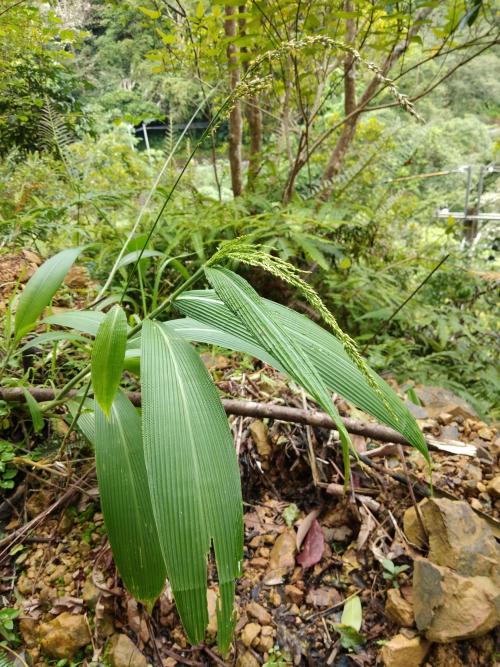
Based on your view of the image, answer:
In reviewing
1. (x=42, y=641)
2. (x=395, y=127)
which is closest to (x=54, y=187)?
(x=395, y=127)

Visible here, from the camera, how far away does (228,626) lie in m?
0.55

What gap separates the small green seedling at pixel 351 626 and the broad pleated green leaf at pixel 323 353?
0.41 metres

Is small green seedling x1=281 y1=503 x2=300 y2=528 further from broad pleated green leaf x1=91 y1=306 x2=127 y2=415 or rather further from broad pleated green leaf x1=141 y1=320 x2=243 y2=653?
broad pleated green leaf x1=91 y1=306 x2=127 y2=415

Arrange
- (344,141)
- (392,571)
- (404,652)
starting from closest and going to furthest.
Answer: (404,652) → (392,571) → (344,141)

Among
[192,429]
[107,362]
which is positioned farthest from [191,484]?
[107,362]

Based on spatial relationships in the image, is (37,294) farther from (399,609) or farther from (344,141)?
(344,141)

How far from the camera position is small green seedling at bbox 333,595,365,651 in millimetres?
754

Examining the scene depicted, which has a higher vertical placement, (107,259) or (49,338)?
(49,338)

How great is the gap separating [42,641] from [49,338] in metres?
0.56

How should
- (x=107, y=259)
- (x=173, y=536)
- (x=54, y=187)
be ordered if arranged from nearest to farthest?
(x=173, y=536), (x=107, y=259), (x=54, y=187)

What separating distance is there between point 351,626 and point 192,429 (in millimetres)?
545

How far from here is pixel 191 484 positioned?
1.71 feet

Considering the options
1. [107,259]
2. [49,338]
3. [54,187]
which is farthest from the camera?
[54,187]

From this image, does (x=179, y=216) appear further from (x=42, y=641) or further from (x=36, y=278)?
(x=42, y=641)
